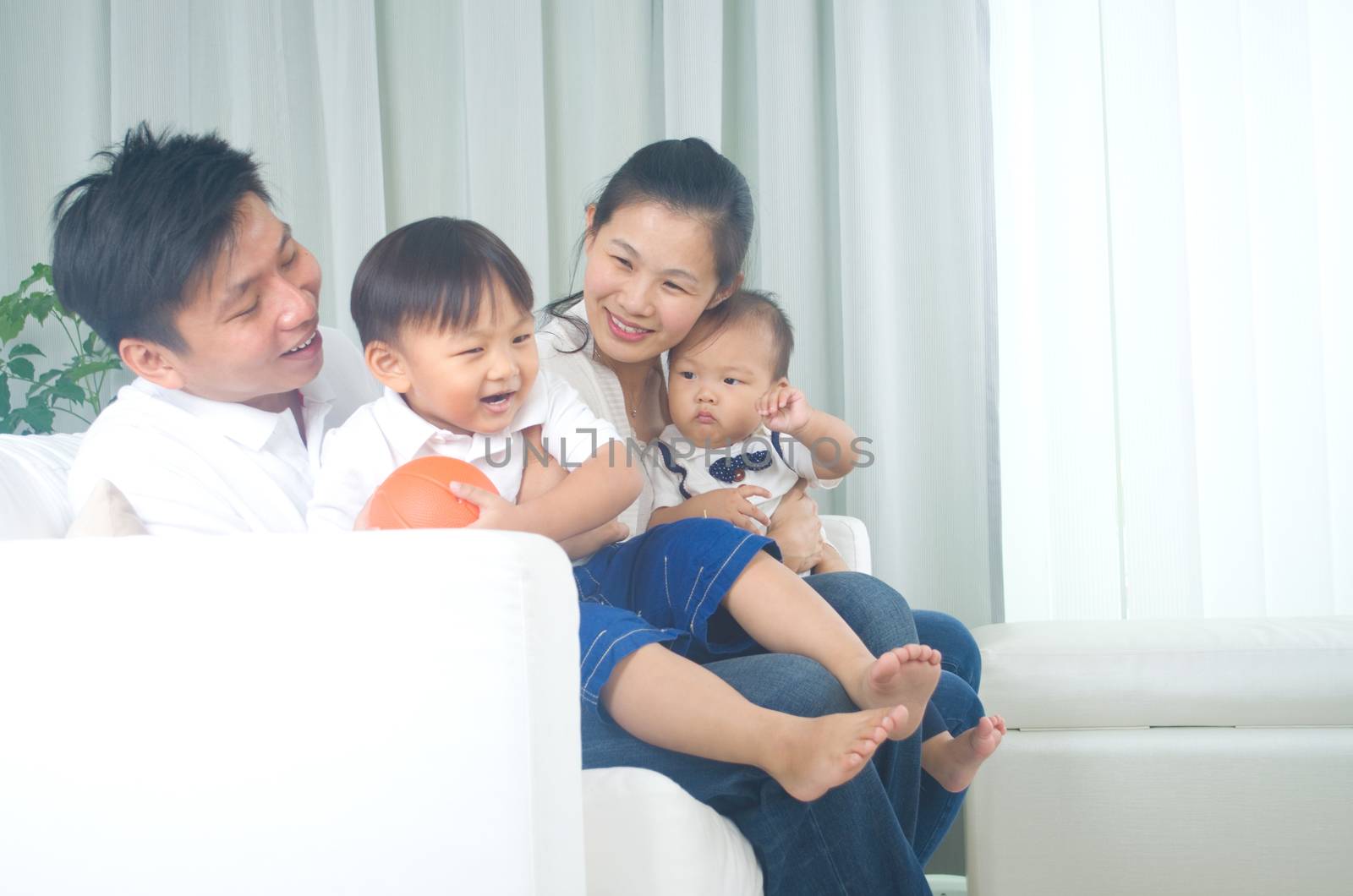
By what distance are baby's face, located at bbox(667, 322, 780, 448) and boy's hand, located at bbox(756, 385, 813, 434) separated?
68 mm

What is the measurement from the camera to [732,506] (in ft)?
4.65

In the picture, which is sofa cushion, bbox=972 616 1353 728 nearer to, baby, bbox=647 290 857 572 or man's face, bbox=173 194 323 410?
baby, bbox=647 290 857 572

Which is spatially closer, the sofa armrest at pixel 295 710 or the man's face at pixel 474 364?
the sofa armrest at pixel 295 710

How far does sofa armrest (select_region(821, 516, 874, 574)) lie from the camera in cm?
176

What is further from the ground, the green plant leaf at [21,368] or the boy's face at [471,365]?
the green plant leaf at [21,368]

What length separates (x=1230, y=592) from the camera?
2344 mm

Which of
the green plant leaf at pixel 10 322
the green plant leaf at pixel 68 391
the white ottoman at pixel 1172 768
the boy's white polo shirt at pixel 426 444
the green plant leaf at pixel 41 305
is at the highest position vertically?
the green plant leaf at pixel 41 305

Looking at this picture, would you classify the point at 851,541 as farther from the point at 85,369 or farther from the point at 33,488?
the point at 85,369

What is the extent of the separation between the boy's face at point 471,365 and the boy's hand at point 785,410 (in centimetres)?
37

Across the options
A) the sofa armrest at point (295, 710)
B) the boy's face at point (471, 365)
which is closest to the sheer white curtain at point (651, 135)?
the boy's face at point (471, 365)

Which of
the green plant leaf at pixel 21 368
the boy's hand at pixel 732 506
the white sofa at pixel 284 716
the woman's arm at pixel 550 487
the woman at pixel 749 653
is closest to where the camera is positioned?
the white sofa at pixel 284 716

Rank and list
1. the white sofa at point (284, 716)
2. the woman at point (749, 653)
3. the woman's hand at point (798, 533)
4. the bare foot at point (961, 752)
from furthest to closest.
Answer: the woman's hand at point (798, 533) < the bare foot at point (961, 752) < the woman at point (749, 653) < the white sofa at point (284, 716)

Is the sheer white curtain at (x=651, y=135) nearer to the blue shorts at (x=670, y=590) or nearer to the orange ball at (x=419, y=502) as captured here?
the blue shorts at (x=670, y=590)

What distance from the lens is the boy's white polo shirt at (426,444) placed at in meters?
1.20
